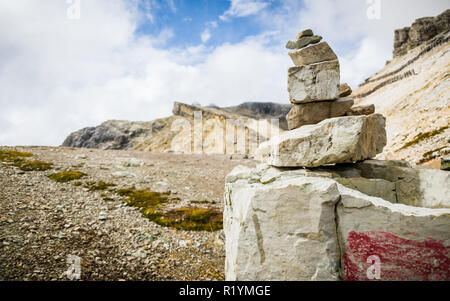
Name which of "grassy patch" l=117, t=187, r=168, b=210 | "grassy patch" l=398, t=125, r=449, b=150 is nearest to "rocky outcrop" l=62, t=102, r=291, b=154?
"grassy patch" l=398, t=125, r=449, b=150

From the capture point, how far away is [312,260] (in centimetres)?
497

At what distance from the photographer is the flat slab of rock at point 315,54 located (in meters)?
8.07

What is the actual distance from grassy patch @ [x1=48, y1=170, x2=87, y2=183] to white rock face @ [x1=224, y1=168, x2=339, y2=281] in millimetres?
14270

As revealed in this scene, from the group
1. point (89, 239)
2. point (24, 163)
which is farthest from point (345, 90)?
point (24, 163)

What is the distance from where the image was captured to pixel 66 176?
49.7 feet

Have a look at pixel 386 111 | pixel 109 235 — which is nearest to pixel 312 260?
pixel 109 235

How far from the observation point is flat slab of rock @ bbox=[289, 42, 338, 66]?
807 centimetres

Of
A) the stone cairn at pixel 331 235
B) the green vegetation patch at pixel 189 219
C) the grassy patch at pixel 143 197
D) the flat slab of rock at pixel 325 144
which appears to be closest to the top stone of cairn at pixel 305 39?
the flat slab of rock at pixel 325 144

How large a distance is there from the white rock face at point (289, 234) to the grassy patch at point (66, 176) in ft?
46.8

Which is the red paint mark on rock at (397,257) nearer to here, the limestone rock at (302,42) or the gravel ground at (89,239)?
the gravel ground at (89,239)

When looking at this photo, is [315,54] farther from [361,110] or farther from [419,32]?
[419,32]

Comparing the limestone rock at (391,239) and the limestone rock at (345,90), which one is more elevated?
the limestone rock at (345,90)

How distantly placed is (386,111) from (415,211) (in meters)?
32.5
